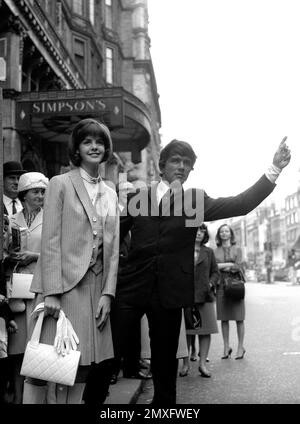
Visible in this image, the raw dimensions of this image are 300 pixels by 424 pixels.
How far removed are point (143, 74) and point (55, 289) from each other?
165ft

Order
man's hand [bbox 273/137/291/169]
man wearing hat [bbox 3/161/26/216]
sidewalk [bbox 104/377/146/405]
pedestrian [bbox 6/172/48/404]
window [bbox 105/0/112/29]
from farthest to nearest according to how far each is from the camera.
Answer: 1. window [bbox 105/0/112/29]
2. man wearing hat [bbox 3/161/26/216]
3. sidewalk [bbox 104/377/146/405]
4. pedestrian [bbox 6/172/48/404]
5. man's hand [bbox 273/137/291/169]

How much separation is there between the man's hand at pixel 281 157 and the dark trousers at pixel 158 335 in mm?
1048

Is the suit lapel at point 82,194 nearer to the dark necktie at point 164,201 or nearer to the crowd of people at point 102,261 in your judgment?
the crowd of people at point 102,261

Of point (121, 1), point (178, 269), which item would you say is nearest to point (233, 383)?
point (178, 269)

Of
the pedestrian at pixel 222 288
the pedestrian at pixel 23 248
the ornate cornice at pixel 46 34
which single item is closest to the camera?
the pedestrian at pixel 23 248

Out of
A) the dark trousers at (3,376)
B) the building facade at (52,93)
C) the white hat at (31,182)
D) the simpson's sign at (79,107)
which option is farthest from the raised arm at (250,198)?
the simpson's sign at (79,107)

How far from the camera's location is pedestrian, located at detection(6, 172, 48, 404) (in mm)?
3980

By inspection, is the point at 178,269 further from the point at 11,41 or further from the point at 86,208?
the point at 11,41

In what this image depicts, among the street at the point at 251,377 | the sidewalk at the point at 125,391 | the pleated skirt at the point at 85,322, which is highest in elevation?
the pleated skirt at the point at 85,322

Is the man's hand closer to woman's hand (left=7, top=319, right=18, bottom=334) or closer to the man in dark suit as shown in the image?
the man in dark suit

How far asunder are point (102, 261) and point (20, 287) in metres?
1.04

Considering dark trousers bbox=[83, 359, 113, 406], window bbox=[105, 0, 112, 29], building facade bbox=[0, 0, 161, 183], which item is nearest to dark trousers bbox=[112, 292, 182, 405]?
dark trousers bbox=[83, 359, 113, 406]

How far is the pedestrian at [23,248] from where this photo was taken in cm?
398
